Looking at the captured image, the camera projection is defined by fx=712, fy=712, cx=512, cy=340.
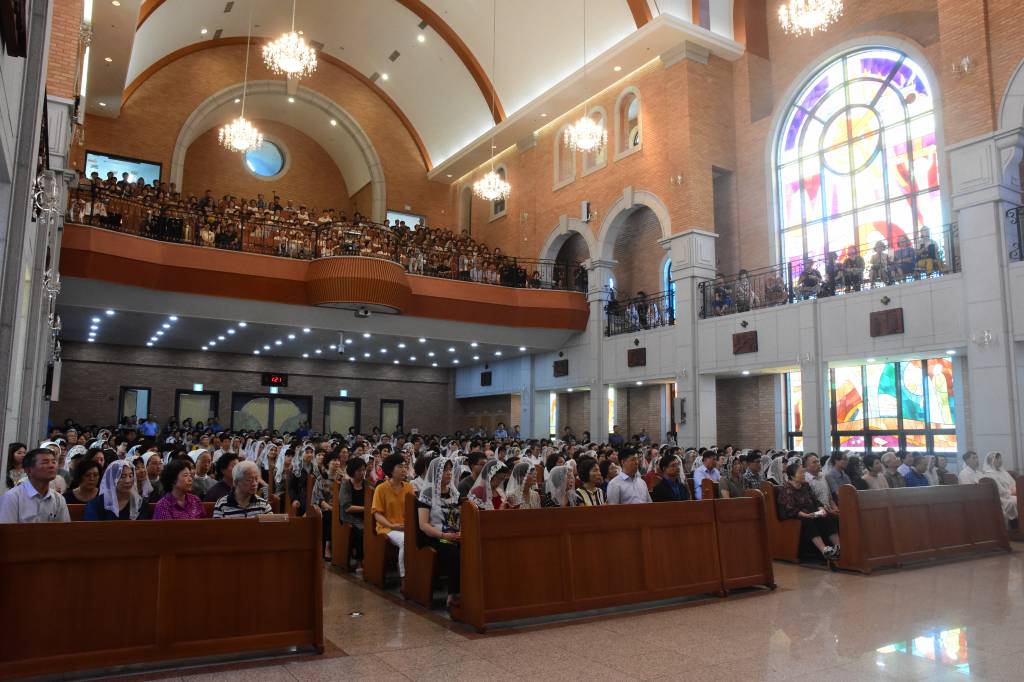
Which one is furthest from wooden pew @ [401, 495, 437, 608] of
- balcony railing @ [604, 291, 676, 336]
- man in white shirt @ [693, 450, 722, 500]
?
balcony railing @ [604, 291, 676, 336]

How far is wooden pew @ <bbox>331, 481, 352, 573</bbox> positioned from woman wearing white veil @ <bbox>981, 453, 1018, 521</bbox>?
870 centimetres

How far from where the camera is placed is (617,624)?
18.0ft

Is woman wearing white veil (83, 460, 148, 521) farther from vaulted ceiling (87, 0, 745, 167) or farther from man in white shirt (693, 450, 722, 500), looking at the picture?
vaulted ceiling (87, 0, 745, 167)

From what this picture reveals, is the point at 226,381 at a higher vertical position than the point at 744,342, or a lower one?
lower

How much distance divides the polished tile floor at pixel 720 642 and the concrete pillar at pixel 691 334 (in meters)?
10.0

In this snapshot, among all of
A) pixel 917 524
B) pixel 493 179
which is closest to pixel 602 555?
pixel 917 524

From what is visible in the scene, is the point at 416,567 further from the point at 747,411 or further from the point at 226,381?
the point at 226,381

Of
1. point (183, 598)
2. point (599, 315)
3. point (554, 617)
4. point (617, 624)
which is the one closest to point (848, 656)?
point (617, 624)

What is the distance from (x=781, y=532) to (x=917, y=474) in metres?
3.13

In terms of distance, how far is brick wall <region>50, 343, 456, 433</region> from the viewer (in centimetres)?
2189

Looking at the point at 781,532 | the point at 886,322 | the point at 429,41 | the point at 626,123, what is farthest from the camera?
the point at 429,41

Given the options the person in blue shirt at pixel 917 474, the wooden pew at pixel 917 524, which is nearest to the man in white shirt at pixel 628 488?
the wooden pew at pixel 917 524

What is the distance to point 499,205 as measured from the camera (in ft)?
84.4

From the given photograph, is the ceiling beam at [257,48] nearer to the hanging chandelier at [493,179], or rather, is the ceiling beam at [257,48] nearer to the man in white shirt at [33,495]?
the hanging chandelier at [493,179]
